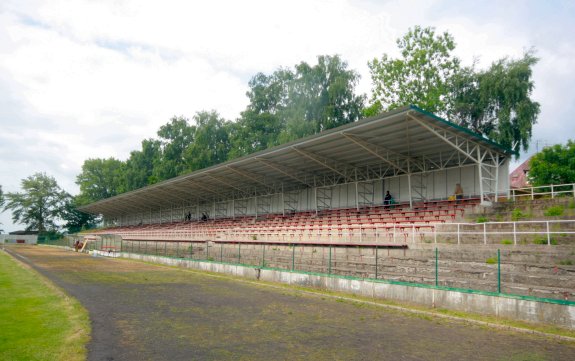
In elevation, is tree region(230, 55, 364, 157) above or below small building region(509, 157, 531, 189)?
above

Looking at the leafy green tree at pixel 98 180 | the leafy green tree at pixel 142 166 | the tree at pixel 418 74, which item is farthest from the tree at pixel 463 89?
the leafy green tree at pixel 98 180

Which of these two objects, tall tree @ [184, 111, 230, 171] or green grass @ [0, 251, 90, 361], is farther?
tall tree @ [184, 111, 230, 171]

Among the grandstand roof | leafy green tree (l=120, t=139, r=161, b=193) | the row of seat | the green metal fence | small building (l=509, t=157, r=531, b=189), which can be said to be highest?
leafy green tree (l=120, t=139, r=161, b=193)

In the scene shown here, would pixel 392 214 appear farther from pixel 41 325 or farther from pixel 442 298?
pixel 41 325

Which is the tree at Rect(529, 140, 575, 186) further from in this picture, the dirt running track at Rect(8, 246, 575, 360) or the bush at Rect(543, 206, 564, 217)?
the dirt running track at Rect(8, 246, 575, 360)

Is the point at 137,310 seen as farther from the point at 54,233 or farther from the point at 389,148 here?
the point at 54,233

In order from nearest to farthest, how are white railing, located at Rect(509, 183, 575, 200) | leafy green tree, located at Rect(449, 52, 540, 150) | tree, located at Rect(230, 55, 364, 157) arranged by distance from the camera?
white railing, located at Rect(509, 183, 575, 200), leafy green tree, located at Rect(449, 52, 540, 150), tree, located at Rect(230, 55, 364, 157)

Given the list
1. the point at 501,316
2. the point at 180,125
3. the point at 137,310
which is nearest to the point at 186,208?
the point at 180,125

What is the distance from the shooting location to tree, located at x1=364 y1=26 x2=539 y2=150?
3516cm

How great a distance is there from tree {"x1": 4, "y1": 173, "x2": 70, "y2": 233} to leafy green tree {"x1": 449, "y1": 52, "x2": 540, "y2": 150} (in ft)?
335

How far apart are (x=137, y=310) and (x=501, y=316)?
31.7 ft

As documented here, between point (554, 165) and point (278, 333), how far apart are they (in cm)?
4134

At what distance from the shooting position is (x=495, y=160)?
77.8 ft

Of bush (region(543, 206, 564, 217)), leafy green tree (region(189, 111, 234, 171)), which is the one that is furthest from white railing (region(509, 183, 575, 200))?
leafy green tree (region(189, 111, 234, 171))
